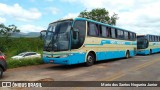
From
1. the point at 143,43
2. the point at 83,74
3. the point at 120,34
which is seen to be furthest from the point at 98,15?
the point at 83,74

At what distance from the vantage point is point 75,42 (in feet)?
50.7

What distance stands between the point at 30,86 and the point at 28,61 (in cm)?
775

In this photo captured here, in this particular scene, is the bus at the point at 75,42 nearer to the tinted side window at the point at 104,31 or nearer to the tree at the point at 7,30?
the tinted side window at the point at 104,31

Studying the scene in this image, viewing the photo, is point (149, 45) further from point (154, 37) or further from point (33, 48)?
point (33, 48)

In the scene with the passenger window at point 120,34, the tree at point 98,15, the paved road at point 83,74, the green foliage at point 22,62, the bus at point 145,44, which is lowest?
the paved road at point 83,74

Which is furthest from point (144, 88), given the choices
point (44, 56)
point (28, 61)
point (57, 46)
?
point (28, 61)

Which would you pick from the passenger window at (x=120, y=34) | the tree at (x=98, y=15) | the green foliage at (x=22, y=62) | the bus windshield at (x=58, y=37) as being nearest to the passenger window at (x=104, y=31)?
the passenger window at (x=120, y=34)

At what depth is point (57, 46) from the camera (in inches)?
597

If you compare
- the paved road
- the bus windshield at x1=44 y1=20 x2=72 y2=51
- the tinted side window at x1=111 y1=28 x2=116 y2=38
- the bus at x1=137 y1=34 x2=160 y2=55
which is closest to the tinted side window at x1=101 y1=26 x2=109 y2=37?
the tinted side window at x1=111 y1=28 x2=116 y2=38

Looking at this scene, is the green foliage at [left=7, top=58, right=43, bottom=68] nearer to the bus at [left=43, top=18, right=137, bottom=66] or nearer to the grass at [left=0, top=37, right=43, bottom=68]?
the bus at [left=43, top=18, right=137, bottom=66]

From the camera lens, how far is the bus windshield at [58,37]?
593 inches

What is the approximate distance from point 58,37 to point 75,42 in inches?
43.5

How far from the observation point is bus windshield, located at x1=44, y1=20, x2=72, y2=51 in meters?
15.1

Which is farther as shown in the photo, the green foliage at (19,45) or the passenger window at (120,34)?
the green foliage at (19,45)
